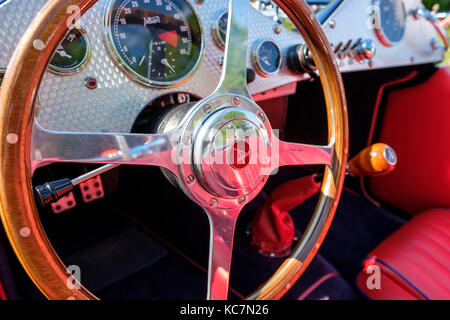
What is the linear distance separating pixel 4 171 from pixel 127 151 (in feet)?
0.60

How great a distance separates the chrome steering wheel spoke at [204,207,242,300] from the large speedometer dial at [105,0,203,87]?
1.29 feet

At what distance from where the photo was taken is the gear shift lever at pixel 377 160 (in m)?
0.88

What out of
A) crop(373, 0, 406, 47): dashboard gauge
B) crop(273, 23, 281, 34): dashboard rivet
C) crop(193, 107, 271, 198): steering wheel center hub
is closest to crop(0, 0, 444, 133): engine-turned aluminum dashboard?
crop(273, 23, 281, 34): dashboard rivet

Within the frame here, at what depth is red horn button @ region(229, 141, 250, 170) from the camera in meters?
0.61

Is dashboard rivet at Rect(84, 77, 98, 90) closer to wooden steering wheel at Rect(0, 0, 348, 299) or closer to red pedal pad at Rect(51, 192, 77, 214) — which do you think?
wooden steering wheel at Rect(0, 0, 348, 299)

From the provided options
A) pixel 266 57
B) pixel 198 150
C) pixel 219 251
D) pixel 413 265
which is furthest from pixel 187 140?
pixel 413 265

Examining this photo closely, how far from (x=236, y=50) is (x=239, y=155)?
23 centimetres

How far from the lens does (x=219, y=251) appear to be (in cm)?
68

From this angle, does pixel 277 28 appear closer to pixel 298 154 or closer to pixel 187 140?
pixel 298 154

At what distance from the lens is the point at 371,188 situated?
186cm

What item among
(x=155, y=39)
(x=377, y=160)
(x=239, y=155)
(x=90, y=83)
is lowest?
(x=377, y=160)

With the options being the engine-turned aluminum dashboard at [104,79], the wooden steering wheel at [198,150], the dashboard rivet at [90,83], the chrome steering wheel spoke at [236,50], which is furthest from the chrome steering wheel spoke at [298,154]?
the dashboard rivet at [90,83]

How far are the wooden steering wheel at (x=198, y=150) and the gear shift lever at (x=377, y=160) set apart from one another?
0.12m
